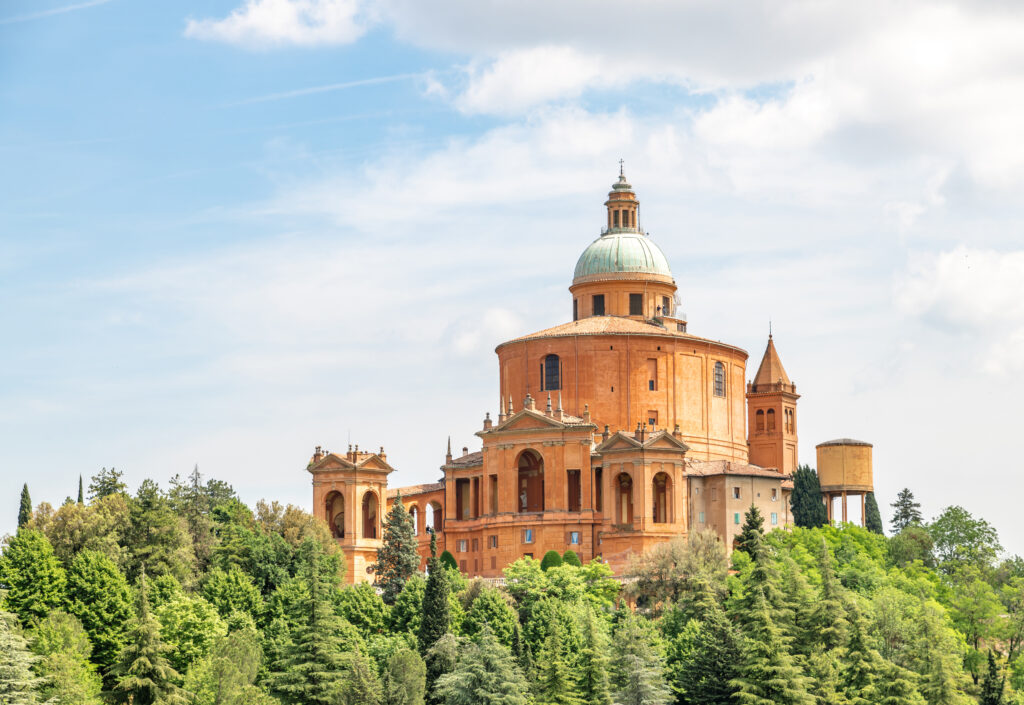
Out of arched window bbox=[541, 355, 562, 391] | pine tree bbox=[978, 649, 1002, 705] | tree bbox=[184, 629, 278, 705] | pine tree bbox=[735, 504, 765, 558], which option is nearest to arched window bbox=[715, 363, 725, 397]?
arched window bbox=[541, 355, 562, 391]

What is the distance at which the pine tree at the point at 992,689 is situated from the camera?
255ft

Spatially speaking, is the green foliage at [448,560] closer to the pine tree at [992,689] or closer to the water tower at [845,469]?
the water tower at [845,469]

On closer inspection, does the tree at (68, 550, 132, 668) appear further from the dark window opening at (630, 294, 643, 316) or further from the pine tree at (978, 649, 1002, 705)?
the dark window opening at (630, 294, 643, 316)

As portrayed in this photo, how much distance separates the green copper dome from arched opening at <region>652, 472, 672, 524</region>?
1573 centimetres

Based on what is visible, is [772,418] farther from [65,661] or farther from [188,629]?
[65,661]

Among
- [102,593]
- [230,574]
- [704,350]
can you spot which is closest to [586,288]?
[704,350]

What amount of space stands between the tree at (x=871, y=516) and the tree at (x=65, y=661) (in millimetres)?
50777

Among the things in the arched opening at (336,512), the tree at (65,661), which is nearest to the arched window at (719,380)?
the arched opening at (336,512)

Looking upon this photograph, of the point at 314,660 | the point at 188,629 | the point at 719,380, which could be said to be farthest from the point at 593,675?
the point at 719,380

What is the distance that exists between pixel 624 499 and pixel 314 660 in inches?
1168

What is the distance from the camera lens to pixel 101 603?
77062mm

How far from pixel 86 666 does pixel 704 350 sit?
44740 mm

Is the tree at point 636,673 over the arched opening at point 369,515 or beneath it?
beneath

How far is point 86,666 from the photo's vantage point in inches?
2864
